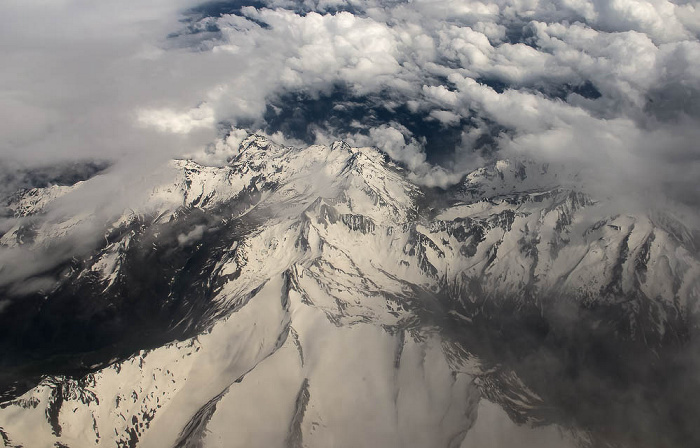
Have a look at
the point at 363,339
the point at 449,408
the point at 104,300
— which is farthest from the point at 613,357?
the point at 104,300

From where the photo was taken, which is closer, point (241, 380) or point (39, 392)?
point (39, 392)

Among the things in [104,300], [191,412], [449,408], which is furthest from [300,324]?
[104,300]

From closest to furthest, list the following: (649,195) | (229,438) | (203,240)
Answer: (229,438) < (649,195) < (203,240)

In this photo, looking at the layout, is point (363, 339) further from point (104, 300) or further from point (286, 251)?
point (104, 300)

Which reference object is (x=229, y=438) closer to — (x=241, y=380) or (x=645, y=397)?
(x=241, y=380)

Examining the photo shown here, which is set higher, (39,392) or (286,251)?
(39,392)

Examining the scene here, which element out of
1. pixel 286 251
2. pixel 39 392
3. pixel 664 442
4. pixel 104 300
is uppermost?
pixel 39 392

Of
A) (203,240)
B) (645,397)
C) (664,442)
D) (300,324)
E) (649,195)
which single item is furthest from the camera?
(203,240)
